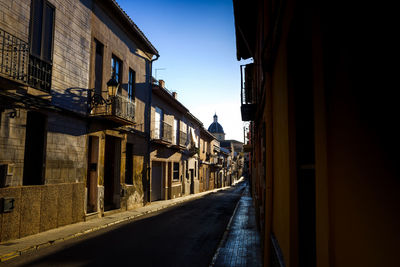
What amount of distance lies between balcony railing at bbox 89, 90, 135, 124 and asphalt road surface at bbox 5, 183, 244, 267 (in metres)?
4.52

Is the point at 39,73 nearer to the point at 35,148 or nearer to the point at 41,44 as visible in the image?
the point at 41,44

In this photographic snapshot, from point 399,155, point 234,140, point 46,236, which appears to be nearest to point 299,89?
point 399,155

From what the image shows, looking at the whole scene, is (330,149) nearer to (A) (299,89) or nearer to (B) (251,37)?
(A) (299,89)

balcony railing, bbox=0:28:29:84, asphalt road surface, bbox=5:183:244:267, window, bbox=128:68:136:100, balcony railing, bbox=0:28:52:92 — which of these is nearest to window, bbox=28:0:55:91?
balcony railing, bbox=0:28:52:92

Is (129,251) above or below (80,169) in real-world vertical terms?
below

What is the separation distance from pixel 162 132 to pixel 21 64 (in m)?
12.5

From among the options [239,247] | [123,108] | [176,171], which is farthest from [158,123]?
[239,247]

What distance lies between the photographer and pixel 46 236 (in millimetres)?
8484

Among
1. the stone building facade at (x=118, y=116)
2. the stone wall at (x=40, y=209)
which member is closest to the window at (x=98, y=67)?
the stone building facade at (x=118, y=116)

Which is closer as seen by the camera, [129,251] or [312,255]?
[312,255]

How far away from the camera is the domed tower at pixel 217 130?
85.9 m

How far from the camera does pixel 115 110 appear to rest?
12633mm

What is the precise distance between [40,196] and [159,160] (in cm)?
1155

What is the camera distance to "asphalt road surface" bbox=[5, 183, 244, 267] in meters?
6.38
